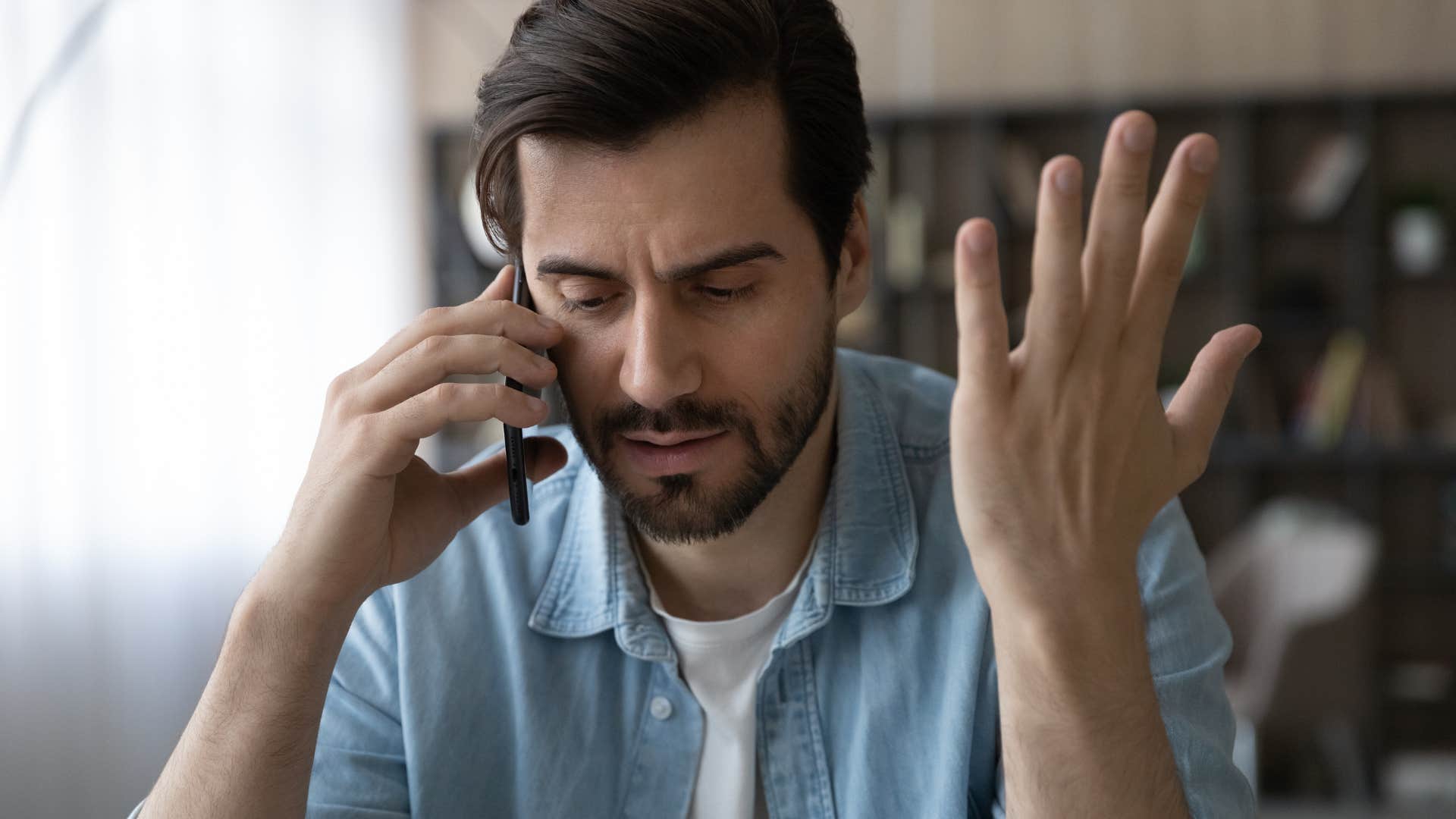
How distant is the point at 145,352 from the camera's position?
305cm

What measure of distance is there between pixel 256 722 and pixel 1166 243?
0.91 meters

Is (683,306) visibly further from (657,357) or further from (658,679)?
(658,679)

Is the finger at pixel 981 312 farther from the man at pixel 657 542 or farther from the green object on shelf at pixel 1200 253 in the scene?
the green object on shelf at pixel 1200 253

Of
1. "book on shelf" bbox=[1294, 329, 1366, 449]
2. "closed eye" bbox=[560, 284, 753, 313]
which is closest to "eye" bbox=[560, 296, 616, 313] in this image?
"closed eye" bbox=[560, 284, 753, 313]

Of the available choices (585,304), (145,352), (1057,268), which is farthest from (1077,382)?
(145,352)

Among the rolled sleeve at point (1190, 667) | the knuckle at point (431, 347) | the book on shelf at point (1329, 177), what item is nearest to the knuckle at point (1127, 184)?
the rolled sleeve at point (1190, 667)

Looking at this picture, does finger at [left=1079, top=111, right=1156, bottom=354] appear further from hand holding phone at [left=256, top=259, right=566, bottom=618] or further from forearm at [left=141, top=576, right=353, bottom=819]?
forearm at [left=141, top=576, right=353, bottom=819]

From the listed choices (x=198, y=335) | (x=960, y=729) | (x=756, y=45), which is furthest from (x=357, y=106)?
(x=960, y=729)

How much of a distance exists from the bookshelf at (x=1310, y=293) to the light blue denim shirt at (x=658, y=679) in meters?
3.61

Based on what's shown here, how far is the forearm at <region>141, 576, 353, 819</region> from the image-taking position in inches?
44.3

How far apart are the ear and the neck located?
0.13 metres

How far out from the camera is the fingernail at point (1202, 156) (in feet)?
2.68

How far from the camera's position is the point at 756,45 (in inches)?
51.7

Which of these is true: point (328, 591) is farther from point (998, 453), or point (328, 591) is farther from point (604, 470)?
point (998, 453)
